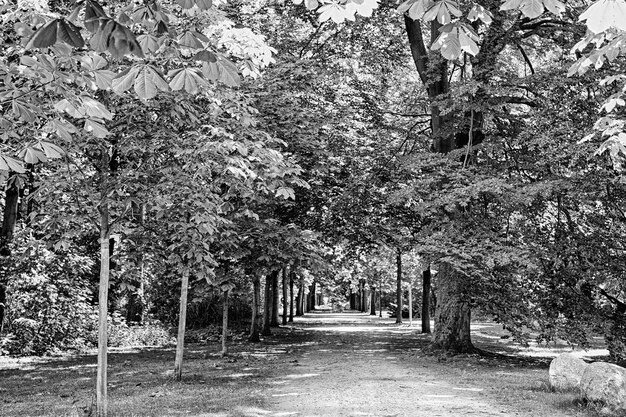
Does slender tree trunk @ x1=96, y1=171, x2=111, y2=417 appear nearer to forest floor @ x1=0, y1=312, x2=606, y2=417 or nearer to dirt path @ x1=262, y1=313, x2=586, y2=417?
forest floor @ x1=0, y1=312, x2=606, y2=417

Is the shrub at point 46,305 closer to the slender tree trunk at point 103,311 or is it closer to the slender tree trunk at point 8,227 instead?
the slender tree trunk at point 8,227

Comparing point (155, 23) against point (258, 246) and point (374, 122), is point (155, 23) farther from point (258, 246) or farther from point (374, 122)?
point (374, 122)

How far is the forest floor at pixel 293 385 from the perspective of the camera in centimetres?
768

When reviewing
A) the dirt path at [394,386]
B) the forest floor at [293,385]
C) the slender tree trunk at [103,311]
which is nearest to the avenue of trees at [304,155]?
the slender tree trunk at [103,311]

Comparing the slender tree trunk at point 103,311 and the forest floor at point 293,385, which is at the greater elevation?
the slender tree trunk at point 103,311

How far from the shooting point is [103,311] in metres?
6.75

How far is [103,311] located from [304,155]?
8.41 meters

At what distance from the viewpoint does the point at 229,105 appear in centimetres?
714

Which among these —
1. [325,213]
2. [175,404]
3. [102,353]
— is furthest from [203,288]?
Result: [102,353]

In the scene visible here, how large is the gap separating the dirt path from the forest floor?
16mm

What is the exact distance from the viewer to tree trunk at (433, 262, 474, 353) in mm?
15117

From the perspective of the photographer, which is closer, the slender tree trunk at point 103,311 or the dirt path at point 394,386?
the slender tree trunk at point 103,311

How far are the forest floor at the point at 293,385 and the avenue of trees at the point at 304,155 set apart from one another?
1.09 meters

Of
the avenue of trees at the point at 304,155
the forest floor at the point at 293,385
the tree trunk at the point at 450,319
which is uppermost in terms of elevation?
the avenue of trees at the point at 304,155
